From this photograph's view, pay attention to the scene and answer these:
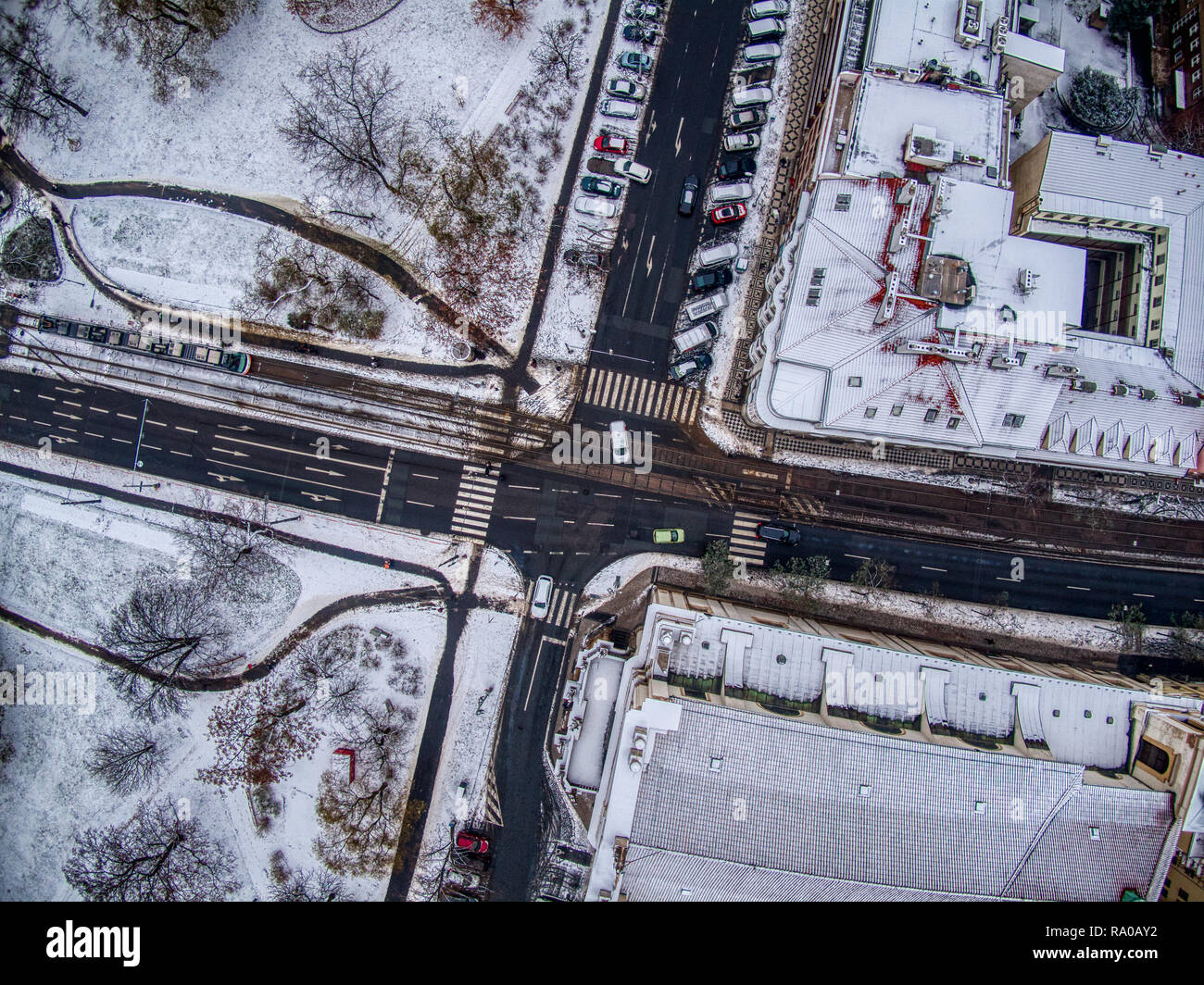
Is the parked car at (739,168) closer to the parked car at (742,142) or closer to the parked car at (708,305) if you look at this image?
the parked car at (742,142)

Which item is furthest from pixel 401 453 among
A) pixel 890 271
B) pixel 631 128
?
pixel 890 271

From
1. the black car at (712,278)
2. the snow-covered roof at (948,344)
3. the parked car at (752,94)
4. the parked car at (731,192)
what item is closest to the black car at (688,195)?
the parked car at (731,192)

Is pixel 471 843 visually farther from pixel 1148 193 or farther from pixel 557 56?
pixel 1148 193

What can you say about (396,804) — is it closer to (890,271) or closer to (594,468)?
(594,468)

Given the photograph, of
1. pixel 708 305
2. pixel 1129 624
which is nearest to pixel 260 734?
pixel 708 305

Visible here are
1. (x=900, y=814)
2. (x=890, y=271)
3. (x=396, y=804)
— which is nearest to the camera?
(x=900, y=814)
